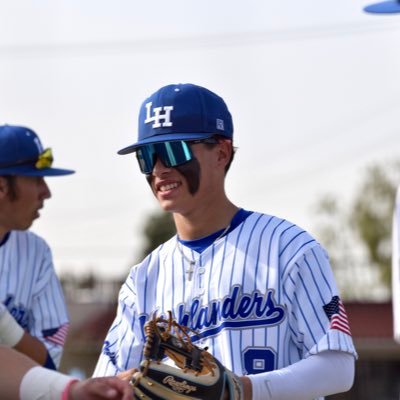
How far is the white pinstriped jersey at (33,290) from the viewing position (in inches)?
319

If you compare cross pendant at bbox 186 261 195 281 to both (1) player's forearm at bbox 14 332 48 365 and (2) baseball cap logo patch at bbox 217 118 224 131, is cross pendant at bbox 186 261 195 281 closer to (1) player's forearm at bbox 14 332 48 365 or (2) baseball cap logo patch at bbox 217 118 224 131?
(2) baseball cap logo patch at bbox 217 118 224 131

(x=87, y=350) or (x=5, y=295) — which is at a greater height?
(x=5, y=295)

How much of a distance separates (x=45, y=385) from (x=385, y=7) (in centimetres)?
323

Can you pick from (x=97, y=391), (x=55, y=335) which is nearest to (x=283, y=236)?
(x=97, y=391)

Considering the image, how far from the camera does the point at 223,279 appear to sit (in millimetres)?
5656

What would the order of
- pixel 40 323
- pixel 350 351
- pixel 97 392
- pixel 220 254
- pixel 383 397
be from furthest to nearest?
pixel 383 397
pixel 40 323
pixel 220 254
pixel 350 351
pixel 97 392

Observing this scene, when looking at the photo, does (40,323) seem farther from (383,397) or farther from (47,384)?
(383,397)

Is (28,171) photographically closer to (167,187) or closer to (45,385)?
(167,187)

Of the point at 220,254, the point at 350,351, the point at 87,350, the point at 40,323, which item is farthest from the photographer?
the point at 87,350

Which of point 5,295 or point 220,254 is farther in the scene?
point 5,295

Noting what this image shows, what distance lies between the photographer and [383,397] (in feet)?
115

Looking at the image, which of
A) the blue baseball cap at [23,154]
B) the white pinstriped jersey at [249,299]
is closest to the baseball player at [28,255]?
the blue baseball cap at [23,154]

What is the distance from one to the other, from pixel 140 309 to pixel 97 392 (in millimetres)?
1387

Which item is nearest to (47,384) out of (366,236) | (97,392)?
(97,392)
